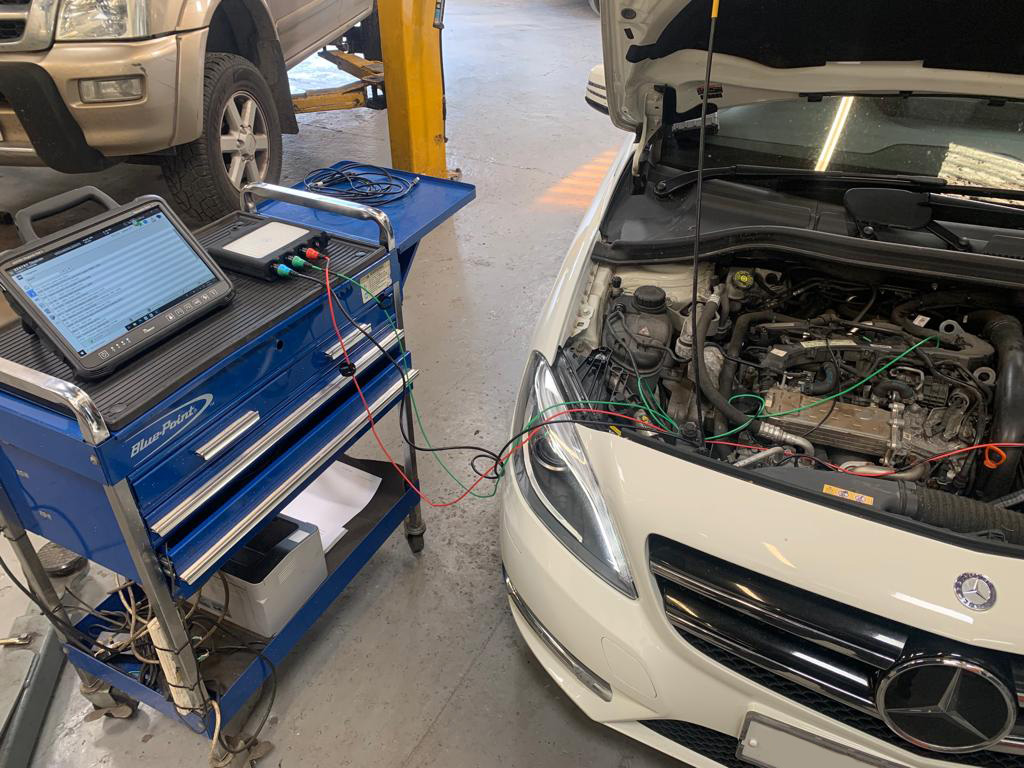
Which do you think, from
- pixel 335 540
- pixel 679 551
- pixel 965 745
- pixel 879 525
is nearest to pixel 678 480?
pixel 679 551

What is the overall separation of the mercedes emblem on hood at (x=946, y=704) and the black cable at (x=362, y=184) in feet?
5.65

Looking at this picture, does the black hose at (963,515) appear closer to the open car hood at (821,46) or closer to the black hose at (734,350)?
the black hose at (734,350)

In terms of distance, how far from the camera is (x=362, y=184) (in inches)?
94.0

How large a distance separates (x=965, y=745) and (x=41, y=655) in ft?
6.28

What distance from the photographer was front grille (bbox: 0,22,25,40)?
8.00 ft

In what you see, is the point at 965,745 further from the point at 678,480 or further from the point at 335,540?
the point at 335,540

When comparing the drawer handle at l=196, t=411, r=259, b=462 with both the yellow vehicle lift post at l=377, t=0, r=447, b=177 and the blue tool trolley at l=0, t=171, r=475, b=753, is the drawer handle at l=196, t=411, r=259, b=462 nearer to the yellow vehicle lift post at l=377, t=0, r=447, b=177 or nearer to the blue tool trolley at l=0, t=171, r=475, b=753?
the blue tool trolley at l=0, t=171, r=475, b=753

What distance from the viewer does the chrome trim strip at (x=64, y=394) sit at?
38.4 inches

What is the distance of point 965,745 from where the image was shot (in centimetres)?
104

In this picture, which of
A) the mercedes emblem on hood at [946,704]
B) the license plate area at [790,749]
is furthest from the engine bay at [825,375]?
the license plate area at [790,749]

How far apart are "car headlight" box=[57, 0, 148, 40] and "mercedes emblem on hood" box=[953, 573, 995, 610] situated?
288cm

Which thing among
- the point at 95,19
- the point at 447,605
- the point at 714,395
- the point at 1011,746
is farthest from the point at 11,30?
the point at 1011,746

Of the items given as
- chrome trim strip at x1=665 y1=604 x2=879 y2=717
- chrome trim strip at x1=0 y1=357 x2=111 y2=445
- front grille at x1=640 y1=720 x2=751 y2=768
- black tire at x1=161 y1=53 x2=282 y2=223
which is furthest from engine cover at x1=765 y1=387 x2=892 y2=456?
black tire at x1=161 y1=53 x2=282 y2=223

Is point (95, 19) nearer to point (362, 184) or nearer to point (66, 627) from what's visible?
point (362, 184)
